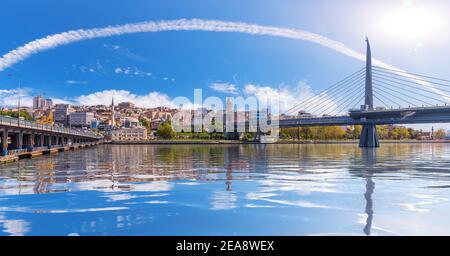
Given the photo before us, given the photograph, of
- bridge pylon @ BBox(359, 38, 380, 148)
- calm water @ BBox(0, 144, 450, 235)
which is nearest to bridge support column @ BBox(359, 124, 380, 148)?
bridge pylon @ BBox(359, 38, 380, 148)

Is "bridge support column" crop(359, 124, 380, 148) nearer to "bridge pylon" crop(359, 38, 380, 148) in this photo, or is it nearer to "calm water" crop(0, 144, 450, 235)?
"bridge pylon" crop(359, 38, 380, 148)

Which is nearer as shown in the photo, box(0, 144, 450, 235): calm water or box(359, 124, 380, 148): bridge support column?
box(0, 144, 450, 235): calm water

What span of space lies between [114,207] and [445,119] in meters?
96.3

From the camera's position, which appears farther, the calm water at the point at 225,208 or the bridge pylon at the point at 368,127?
the bridge pylon at the point at 368,127

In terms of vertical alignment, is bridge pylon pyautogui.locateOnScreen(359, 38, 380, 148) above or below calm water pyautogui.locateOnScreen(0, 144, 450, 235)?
above

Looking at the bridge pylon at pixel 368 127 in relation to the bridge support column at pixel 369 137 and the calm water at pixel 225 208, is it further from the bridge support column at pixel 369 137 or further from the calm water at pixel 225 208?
the calm water at pixel 225 208

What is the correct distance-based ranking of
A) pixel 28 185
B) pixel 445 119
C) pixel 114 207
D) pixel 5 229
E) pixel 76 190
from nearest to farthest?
pixel 5 229 → pixel 114 207 → pixel 76 190 → pixel 28 185 → pixel 445 119

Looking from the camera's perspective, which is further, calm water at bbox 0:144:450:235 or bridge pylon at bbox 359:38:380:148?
bridge pylon at bbox 359:38:380:148

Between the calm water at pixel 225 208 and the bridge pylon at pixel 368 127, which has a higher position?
the bridge pylon at pixel 368 127

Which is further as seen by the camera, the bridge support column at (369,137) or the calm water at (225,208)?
the bridge support column at (369,137)

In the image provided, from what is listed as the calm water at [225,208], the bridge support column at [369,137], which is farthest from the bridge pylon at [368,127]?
the calm water at [225,208]
